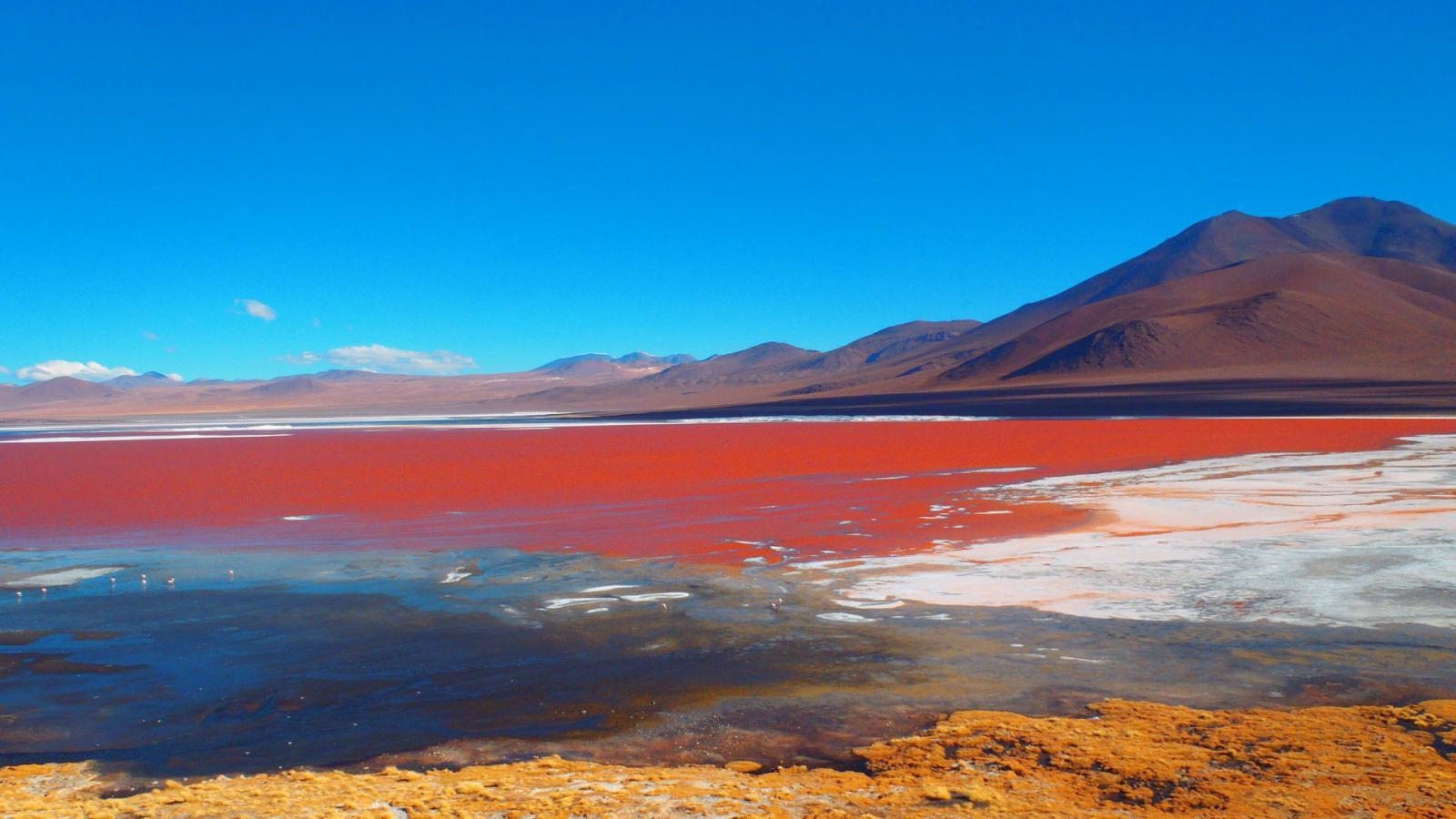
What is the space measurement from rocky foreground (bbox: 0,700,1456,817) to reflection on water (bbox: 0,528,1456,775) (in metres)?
0.35

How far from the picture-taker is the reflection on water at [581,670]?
5871mm

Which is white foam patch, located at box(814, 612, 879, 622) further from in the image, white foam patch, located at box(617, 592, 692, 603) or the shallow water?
white foam patch, located at box(617, 592, 692, 603)

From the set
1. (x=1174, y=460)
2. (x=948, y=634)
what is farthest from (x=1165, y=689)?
(x=1174, y=460)

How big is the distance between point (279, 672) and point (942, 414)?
172 feet

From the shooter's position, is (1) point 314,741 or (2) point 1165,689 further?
(2) point 1165,689

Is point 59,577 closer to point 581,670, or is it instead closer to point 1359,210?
point 581,670

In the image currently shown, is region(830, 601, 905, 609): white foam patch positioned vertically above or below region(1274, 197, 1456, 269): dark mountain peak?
below

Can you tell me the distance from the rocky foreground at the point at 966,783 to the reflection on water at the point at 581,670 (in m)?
0.35

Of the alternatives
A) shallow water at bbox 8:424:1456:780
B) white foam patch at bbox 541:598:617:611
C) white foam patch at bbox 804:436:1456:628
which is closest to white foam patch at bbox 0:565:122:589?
shallow water at bbox 8:424:1456:780

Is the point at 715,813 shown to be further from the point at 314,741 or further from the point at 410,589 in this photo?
the point at 410,589

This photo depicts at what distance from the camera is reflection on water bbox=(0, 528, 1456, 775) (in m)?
5.87

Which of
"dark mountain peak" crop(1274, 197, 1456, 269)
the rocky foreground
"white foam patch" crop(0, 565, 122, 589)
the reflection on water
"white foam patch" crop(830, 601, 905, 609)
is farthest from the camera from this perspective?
"dark mountain peak" crop(1274, 197, 1456, 269)

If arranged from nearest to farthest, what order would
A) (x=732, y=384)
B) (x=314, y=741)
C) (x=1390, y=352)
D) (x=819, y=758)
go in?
(x=819, y=758) → (x=314, y=741) → (x=1390, y=352) → (x=732, y=384)

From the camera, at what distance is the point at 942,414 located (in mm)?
57625
